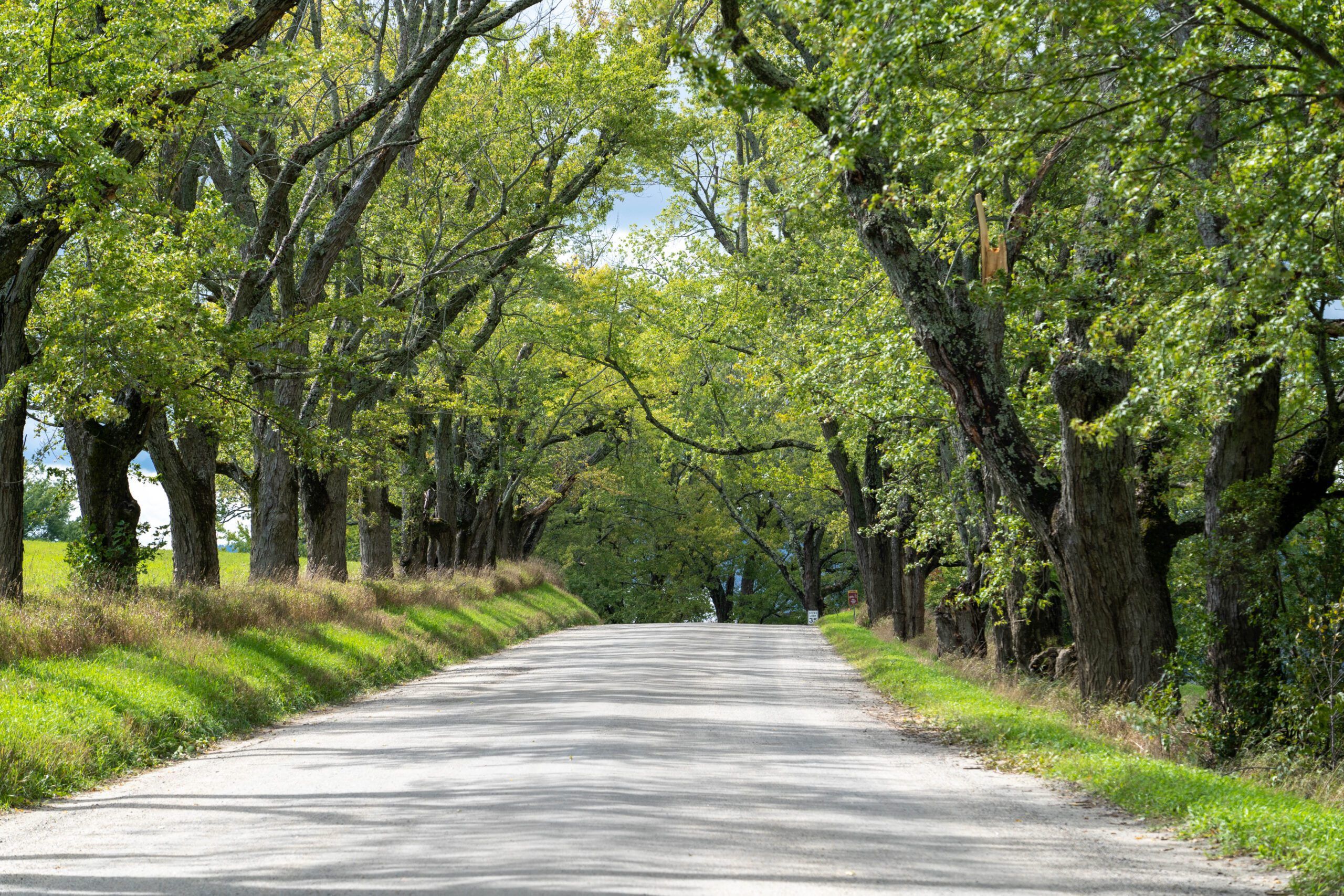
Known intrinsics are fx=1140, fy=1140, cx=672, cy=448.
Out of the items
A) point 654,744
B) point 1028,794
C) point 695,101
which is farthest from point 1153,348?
point 654,744

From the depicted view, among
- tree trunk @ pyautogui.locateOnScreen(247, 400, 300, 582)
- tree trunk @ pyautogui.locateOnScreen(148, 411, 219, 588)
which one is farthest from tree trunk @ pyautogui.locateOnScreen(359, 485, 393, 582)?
tree trunk @ pyautogui.locateOnScreen(148, 411, 219, 588)

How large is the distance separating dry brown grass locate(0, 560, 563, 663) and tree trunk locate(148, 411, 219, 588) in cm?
60

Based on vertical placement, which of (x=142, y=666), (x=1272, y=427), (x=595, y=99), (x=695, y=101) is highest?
(x=595, y=99)

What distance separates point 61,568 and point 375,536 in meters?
7.64

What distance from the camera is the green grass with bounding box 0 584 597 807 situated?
8.45m

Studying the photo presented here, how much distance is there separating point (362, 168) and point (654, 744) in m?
14.2

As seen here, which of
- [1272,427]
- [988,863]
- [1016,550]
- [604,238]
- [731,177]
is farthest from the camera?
[604,238]

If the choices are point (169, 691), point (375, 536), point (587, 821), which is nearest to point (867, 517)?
point (375, 536)

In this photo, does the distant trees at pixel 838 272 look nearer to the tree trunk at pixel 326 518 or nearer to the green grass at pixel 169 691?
the tree trunk at pixel 326 518

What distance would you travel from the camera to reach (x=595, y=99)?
2203 cm

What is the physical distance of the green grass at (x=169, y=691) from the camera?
27.7ft

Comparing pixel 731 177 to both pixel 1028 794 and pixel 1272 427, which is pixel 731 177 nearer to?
pixel 1272 427

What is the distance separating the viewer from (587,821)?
6.75 meters

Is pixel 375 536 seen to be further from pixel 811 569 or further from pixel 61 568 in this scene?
Answer: pixel 811 569
